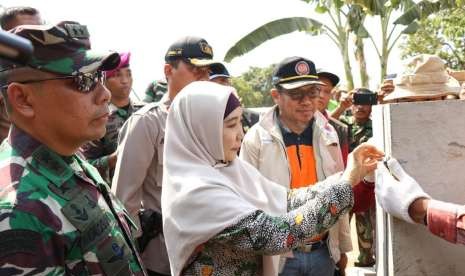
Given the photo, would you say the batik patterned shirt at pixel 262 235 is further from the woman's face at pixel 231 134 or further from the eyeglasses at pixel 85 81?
the eyeglasses at pixel 85 81

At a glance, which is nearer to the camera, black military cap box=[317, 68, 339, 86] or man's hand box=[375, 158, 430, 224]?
man's hand box=[375, 158, 430, 224]

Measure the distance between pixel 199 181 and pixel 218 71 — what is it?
1.54m

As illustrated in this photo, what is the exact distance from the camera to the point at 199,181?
1933mm

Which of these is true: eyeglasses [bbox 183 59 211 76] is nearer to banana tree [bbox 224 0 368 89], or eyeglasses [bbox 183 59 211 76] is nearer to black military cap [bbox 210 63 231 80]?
black military cap [bbox 210 63 231 80]

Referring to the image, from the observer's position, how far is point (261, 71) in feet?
193

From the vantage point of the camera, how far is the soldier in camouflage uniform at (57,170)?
1212mm

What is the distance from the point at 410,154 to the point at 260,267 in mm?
762

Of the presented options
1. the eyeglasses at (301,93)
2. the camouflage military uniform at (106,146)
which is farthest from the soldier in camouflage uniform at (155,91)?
the eyeglasses at (301,93)

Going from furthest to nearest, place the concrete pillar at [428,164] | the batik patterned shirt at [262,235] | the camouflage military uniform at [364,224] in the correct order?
the camouflage military uniform at [364,224] < the concrete pillar at [428,164] < the batik patterned shirt at [262,235]

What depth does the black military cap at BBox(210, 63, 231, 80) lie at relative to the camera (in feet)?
10.7

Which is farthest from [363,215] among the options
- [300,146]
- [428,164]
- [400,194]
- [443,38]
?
[443,38]

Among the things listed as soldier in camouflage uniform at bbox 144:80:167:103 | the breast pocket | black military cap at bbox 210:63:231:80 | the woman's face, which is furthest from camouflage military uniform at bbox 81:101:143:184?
the woman's face

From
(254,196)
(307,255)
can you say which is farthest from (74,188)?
(307,255)

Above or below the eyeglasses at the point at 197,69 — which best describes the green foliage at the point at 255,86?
below
